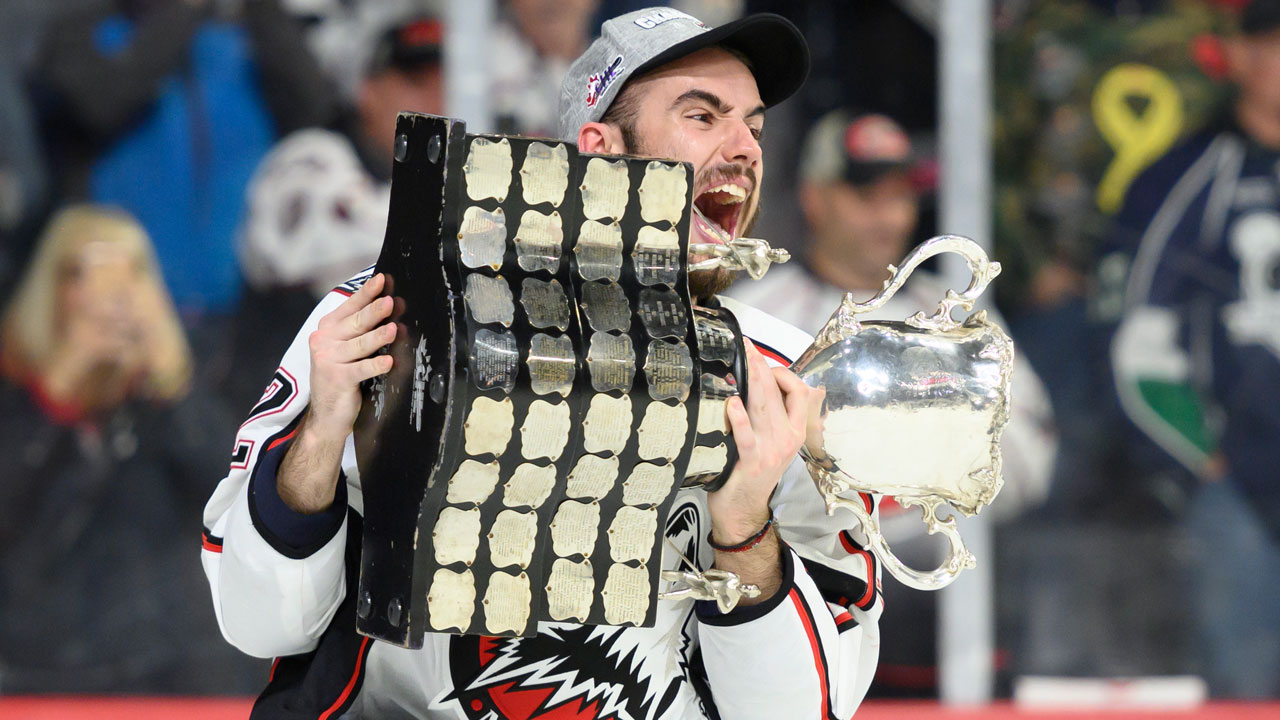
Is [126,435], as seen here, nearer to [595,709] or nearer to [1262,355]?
[595,709]

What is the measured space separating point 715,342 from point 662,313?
0.22 ft

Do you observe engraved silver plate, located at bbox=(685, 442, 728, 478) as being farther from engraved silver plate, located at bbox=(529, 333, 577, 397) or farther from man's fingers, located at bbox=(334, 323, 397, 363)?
man's fingers, located at bbox=(334, 323, 397, 363)

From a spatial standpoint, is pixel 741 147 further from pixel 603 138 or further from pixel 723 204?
pixel 603 138

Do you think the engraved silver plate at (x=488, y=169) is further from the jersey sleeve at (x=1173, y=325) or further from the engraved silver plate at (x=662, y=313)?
the jersey sleeve at (x=1173, y=325)

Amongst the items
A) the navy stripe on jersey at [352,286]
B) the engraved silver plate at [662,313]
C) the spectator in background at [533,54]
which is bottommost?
the engraved silver plate at [662,313]

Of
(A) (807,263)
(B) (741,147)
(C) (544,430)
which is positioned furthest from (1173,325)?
(C) (544,430)

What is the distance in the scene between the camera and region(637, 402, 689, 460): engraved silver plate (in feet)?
4.33

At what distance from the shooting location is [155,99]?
14.1 ft

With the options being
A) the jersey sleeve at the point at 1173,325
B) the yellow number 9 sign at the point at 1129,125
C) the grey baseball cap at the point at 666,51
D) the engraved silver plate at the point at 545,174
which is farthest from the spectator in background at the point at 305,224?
the engraved silver plate at the point at 545,174

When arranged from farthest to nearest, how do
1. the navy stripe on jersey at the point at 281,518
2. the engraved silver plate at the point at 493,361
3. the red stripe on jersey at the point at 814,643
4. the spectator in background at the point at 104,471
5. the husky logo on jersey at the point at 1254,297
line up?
the husky logo on jersey at the point at 1254,297, the spectator in background at the point at 104,471, the red stripe on jersey at the point at 814,643, the navy stripe on jersey at the point at 281,518, the engraved silver plate at the point at 493,361

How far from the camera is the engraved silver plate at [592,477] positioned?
4.37ft

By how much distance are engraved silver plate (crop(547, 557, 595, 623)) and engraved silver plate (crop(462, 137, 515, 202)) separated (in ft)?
1.21

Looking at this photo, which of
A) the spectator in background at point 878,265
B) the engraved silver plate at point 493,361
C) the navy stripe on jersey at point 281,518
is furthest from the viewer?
the spectator in background at point 878,265

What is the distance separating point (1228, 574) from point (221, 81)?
11.9 ft
